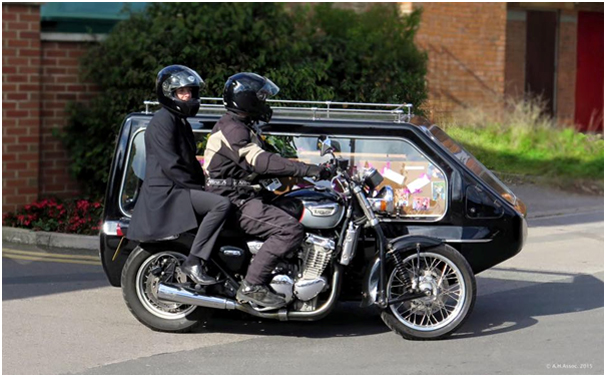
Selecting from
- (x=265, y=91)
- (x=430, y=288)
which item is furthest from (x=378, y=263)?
(x=265, y=91)

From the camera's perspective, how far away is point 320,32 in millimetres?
14227

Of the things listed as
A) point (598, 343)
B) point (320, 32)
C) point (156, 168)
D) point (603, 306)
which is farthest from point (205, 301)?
point (320, 32)

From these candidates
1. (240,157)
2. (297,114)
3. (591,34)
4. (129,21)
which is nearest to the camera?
(240,157)

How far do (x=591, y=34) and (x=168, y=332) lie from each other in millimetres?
17488

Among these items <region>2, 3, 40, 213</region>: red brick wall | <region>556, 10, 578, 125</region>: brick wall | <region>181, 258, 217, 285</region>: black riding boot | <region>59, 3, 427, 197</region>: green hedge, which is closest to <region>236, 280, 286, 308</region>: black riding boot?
<region>181, 258, 217, 285</region>: black riding boot

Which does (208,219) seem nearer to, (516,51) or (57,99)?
(57,99)

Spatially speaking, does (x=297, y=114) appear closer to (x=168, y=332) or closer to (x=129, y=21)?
(x=168, y=332)

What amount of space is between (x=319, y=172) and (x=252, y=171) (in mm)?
520

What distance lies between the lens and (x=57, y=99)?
1261 centimetres

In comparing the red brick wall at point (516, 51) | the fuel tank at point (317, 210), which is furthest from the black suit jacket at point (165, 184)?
the red brick wall at point (516, 51)

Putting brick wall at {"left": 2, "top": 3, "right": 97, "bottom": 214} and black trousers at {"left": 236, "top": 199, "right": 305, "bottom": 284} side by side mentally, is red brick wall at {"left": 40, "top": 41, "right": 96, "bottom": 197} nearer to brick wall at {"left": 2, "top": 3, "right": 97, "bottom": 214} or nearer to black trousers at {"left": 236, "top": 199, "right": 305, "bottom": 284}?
brick wall at {"left": 2, "top": 3, "right": 97, "bottom": 214}

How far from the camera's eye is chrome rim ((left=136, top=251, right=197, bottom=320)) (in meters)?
7.07

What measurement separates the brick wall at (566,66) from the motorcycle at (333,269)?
50.2 ft

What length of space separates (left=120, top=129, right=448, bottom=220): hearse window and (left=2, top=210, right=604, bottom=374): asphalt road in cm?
93
